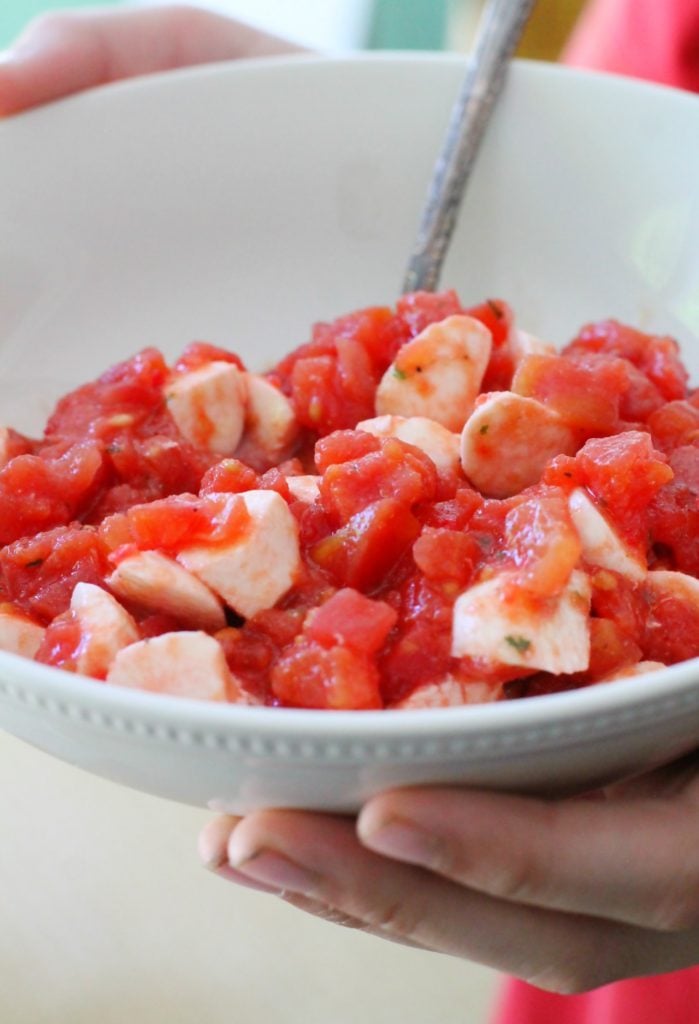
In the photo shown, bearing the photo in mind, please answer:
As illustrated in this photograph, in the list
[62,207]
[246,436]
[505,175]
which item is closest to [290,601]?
[246,436]

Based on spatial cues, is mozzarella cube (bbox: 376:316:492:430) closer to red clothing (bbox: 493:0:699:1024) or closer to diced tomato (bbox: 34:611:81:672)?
diced tomato (bbox: 34:611:81:672)

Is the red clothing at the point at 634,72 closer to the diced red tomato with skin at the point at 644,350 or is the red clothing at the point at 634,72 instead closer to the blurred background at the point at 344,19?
the diced red tomato with skin at the point at 644,350

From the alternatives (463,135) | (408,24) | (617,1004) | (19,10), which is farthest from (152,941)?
(408,24)

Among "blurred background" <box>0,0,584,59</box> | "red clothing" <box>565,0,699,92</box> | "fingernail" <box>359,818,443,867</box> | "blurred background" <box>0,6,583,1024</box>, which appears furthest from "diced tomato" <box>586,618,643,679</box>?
"blurred background" <box>0,0,584,59</box>

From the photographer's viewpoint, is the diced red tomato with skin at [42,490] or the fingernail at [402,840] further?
the diced red tomato with skin at [42,490]

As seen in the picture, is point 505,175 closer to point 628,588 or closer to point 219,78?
point 219,78

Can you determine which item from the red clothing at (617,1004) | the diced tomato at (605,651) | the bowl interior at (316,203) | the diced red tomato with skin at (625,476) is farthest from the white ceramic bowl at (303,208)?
the red clothing at (617,1004)

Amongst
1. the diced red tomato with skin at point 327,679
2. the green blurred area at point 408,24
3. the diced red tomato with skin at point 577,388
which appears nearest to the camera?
the diced red tomato with skin at point 327,679
